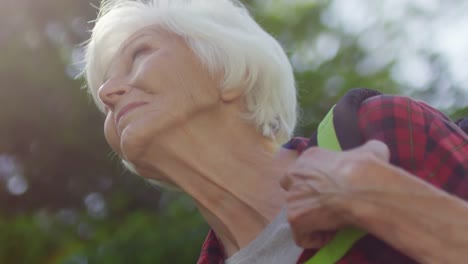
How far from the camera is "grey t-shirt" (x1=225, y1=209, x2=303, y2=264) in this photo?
5.87 ft

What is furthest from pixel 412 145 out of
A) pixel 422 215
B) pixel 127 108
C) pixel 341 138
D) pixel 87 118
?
pixel 87 118

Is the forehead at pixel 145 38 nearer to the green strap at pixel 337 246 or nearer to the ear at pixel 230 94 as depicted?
the ear at pixel 230 94

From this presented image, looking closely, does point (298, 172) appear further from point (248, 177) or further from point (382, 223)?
point (248, 177)

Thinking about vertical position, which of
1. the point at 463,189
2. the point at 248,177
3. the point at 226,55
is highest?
the point at 463,189

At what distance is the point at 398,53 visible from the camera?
210 inches

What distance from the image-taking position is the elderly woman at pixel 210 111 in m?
1.89

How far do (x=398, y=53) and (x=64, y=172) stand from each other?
8.13 feet

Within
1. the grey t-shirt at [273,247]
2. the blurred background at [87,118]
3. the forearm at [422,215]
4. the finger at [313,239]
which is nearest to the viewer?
the forearm at [422,215]

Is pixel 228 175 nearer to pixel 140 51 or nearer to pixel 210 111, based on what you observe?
pixel 210 111

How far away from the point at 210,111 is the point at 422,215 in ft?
2.26

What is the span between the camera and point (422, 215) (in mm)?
1384

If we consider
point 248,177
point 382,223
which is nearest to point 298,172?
point 382,223

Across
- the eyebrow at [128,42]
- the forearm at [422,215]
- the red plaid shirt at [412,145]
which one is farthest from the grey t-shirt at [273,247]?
the eyebrow at [128,42]

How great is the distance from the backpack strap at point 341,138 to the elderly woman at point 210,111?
11 cm
